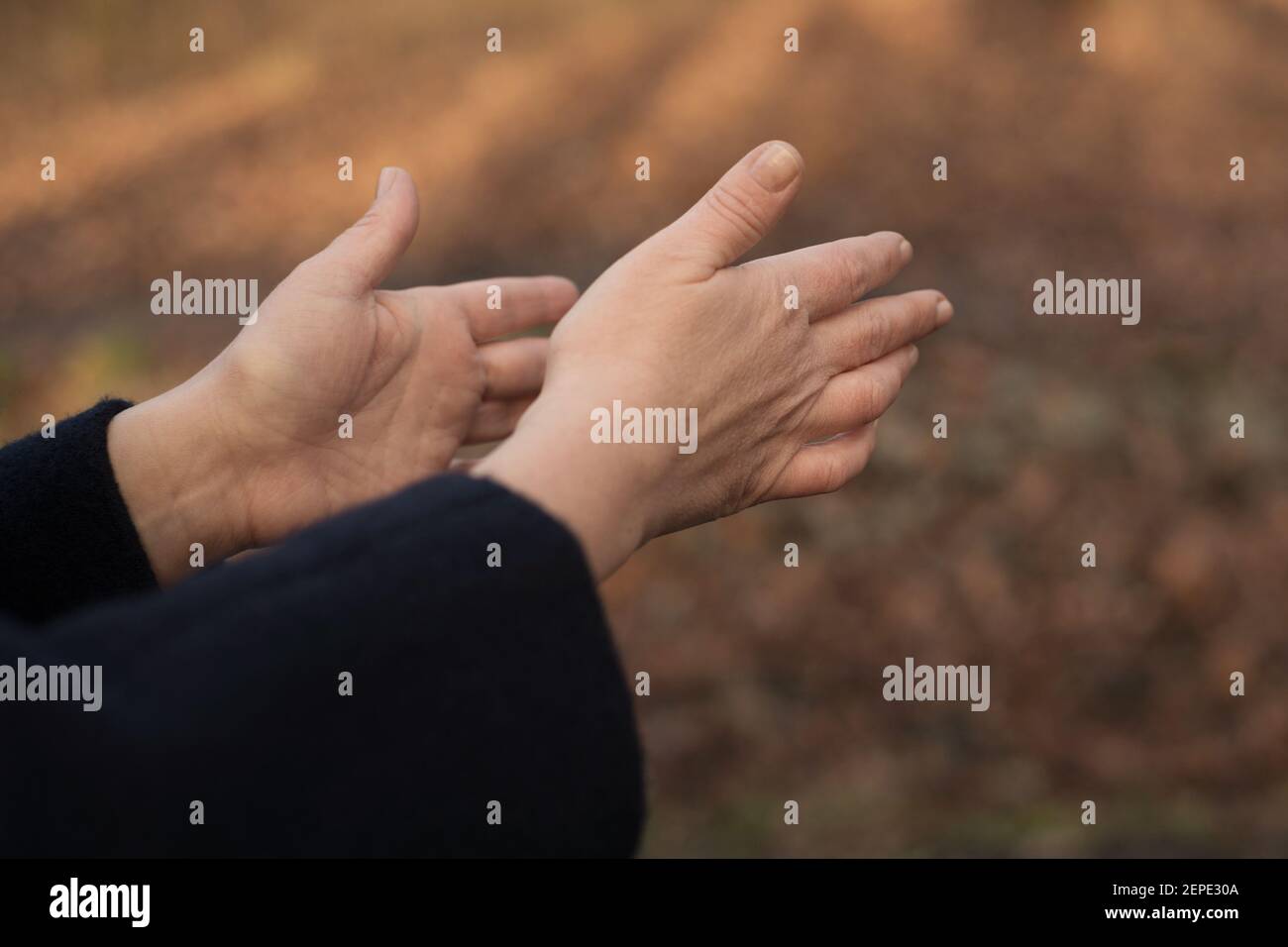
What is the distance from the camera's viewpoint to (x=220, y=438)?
5.78 feet

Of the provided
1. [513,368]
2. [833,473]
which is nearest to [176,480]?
[513,368]

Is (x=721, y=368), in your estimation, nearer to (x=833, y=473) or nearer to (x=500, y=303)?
(x=833, y=473)

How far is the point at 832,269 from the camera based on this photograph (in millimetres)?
1719

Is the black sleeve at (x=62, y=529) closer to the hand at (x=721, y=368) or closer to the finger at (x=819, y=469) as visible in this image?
the hand at (x=721, y=368)

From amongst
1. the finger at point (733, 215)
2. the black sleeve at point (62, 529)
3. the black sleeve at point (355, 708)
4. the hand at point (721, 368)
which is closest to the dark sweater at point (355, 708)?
the black sleeve at point (355, 708)

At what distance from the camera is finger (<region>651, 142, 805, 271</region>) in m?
1.60

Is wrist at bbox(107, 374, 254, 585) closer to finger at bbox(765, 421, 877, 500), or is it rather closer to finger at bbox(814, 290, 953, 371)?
finger at bbox(765, 421, 877, 500)

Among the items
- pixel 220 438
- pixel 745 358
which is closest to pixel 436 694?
pixel 745 358

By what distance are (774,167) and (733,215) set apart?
0.33ft

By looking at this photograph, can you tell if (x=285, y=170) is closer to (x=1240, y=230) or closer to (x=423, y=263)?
(x=423, y=263)

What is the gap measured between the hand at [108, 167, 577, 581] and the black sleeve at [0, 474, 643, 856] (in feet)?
2.56

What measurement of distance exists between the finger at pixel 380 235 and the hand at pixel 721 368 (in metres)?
0.44

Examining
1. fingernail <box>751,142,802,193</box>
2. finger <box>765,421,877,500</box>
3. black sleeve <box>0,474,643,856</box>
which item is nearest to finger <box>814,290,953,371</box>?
finger <box>765,421,877,500</box>

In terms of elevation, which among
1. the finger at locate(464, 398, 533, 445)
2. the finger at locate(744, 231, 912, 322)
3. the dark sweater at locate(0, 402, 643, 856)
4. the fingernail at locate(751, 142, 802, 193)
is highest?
the fingernail at locate(751, 142, 802, 193)
